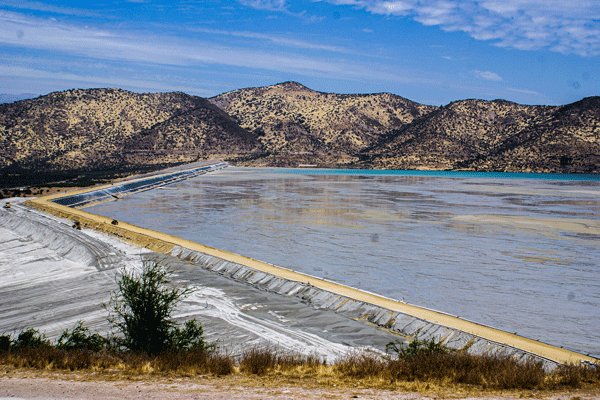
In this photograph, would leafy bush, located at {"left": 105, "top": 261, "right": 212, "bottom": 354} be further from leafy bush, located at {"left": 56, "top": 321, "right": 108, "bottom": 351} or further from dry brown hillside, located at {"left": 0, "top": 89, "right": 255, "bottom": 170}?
dry brown hillside, located at {"left": 0, "top": 89, "right": 255, "bottom": 170}

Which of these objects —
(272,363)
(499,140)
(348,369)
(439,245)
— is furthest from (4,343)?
(499,140)

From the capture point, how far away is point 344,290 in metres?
11.4

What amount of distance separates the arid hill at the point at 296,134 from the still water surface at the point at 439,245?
53.4m

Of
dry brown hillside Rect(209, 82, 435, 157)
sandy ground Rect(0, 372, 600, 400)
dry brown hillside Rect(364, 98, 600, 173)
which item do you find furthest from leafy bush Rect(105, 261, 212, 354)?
dry brown hillside Rect(209, 82, 435, 157)

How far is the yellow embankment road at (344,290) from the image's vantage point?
803 cm

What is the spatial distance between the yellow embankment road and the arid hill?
60.4 m

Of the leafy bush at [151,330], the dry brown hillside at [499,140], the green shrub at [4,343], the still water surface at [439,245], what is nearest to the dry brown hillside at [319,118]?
the dry brown hillside at [499,140]

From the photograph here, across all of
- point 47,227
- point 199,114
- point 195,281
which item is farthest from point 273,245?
point 199,114

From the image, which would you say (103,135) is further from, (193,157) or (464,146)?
(464,146)

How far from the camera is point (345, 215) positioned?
25.5 metres

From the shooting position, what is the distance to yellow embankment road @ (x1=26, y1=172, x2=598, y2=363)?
8.03m

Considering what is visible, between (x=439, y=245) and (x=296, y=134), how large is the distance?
373 ft

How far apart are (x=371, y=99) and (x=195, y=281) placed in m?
145

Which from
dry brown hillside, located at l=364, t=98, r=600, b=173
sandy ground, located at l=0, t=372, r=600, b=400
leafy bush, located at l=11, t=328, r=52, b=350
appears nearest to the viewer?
sandy ground, located at l=0, t=372, r=600, b=400
